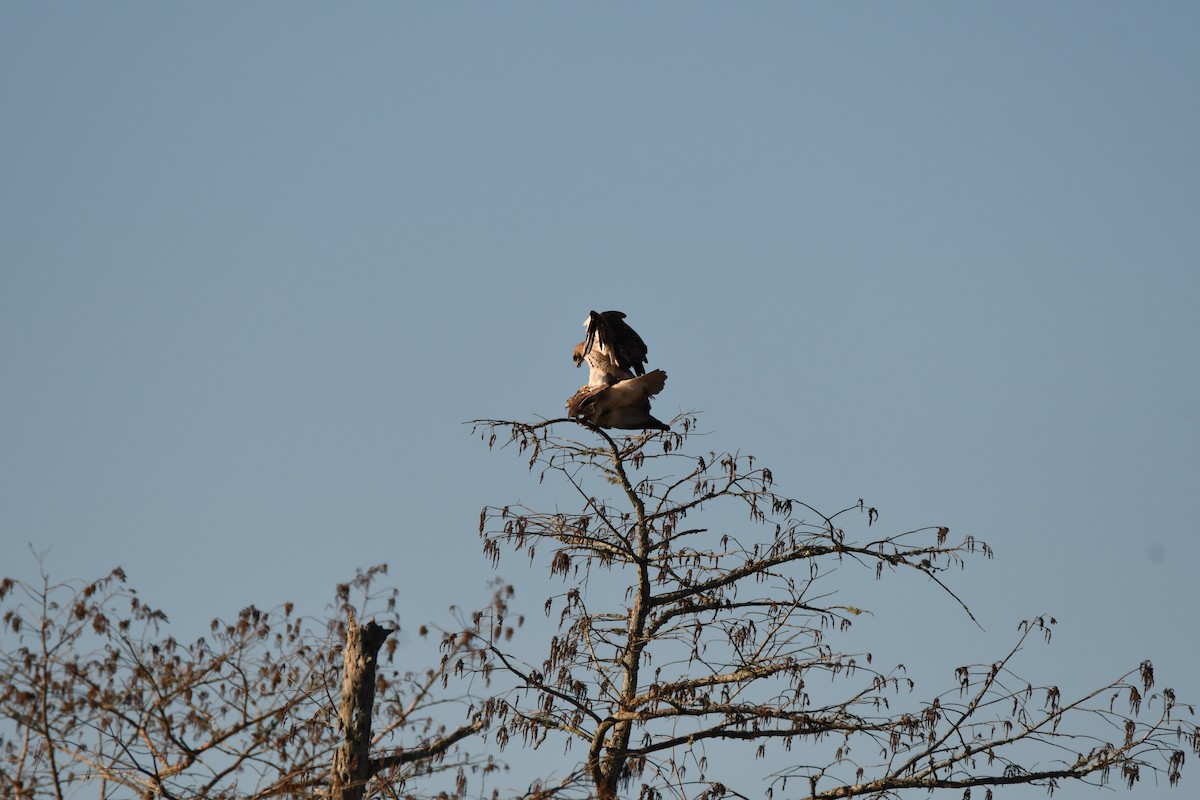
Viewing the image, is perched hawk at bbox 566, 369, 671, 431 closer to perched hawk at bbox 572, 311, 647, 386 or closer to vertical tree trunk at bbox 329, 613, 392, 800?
perched hawk at bbox 572, 311, 647, 386

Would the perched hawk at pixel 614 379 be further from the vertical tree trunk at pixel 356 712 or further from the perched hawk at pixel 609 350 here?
the vertical tree trunk at pixel 356 712

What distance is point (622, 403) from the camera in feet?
35.4

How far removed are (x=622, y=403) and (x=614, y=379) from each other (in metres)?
0.33

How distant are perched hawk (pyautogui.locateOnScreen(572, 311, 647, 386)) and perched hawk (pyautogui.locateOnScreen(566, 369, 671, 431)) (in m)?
0.27

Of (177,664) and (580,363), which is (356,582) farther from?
(580,363)

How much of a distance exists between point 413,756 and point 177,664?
2636 mm

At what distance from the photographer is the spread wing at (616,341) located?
11281 millimetres

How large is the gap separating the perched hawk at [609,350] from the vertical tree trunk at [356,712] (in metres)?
2.49

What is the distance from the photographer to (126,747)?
1252 cm

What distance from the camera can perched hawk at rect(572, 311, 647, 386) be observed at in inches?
440

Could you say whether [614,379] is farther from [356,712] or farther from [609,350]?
[356,712]

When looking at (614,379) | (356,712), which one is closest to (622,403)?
(614,379)

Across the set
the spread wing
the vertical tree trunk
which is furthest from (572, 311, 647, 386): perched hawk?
the vertical tree trunk

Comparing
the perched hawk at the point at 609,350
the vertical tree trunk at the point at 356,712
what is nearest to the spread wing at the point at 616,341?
the perched hawk at the point at 609,350
